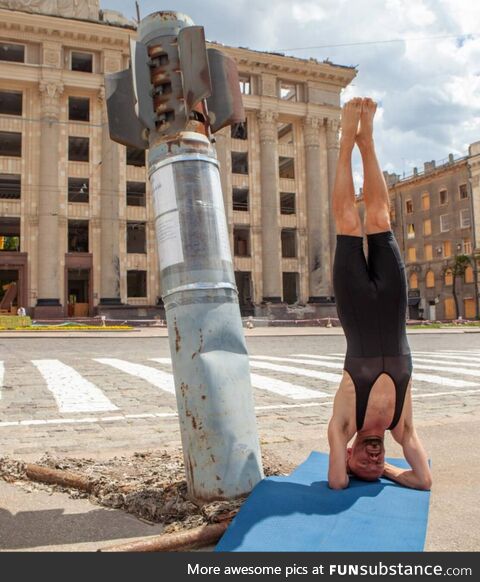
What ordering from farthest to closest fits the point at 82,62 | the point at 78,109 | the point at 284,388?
the point at 78,109 < the point at 82,62 < the point at 284,388

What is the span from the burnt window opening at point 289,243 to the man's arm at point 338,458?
40709mm

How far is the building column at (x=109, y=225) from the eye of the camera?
37.4 metres

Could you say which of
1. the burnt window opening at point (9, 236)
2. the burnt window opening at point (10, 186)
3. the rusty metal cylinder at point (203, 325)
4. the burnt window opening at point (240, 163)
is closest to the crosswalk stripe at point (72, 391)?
the rusty metal cylinder at point (203, 325)

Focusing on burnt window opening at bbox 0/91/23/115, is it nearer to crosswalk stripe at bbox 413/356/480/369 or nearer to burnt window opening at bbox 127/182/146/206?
burnt window opening at bbox 127/182/146/206

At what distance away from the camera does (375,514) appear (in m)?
3.01

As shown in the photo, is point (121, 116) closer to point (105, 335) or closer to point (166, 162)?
point (166, 162)

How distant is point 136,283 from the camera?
1594 inches

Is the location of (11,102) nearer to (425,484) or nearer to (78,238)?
(78,238)

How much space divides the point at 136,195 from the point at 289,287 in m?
14.3

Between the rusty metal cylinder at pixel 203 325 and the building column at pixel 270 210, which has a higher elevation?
the building column at pixel 270 210

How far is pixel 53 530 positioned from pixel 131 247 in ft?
133

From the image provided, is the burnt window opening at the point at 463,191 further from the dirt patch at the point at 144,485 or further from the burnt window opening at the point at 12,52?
the dirt patch at the point at 144,485

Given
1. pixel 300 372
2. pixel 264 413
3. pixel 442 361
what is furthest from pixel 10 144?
pixel 264 413
